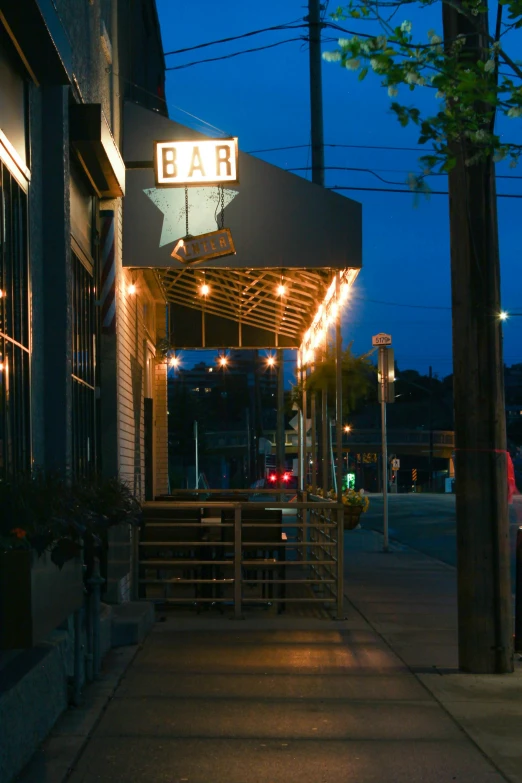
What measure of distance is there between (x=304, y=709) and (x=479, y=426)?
8.22 feet

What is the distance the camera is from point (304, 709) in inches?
258

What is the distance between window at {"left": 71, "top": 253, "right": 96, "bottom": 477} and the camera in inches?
371

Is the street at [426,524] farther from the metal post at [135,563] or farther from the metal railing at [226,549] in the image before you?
the metal post at [135,563]

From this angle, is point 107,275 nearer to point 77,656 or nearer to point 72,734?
point 77,656

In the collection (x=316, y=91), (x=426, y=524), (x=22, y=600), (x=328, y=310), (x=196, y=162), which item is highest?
(x=316, y=91)

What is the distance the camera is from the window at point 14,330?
6.79 metres

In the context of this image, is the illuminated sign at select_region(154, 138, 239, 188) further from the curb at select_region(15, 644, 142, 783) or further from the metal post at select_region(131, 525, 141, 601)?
the curb at select_region(15, 644, 142, 783)

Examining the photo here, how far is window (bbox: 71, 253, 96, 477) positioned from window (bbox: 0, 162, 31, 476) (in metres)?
1.64

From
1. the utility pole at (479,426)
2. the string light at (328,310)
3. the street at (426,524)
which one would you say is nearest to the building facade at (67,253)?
the string light at (328,310)

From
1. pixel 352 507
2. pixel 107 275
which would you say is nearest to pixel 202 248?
pixel 107 275

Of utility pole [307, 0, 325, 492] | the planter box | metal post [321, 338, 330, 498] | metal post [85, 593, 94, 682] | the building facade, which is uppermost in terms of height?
utility pole [307, 0, 325, 492]

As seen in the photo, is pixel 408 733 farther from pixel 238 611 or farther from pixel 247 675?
pixel 238 611

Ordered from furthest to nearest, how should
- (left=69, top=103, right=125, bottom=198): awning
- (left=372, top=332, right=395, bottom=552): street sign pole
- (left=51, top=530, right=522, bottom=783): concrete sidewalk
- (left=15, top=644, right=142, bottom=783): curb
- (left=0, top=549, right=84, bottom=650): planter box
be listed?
1. (left=372, top=332, right=395, bottom=552): street sign pole
2. (left=69, top=103, right=125, bottom=198): awning
3. (left=51, top=530, right=522, bottom=783): concrete sidewalk
4. (left=15, top=644, right=142, bottom=783): curb
5. (left=0, top=549, right=84, bottom=650): planter box

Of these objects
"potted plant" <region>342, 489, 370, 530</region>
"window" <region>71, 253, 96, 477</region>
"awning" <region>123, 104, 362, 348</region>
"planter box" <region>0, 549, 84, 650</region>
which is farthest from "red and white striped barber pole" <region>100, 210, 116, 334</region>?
"potted plant" <region>342, 489, 370, 530</region>
